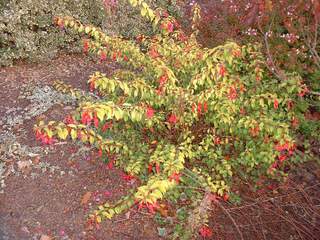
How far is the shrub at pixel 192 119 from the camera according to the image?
3596 mm

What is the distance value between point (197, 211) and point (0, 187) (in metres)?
2.21

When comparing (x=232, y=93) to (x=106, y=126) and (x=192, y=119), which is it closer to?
(x=192, y=119)

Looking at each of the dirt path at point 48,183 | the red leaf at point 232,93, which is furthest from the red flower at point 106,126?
the red leaf at point 232,93

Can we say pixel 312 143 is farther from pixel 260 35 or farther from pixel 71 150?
pixel 71 150

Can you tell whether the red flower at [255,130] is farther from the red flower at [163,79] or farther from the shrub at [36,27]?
the shrub at [36,27]

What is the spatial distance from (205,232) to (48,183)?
1765mm

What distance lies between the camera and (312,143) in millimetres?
4738

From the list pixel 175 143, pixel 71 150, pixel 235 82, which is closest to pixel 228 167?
pixel 175 143

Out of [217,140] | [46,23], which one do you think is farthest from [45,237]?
[46,23]

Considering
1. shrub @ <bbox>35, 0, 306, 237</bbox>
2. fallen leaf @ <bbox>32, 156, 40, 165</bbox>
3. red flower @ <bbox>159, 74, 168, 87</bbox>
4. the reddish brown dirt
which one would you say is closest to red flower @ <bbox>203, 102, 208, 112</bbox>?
shrub @ <bbox>35, 0, 306, 237</bbox>

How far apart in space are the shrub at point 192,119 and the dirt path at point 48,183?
1.12 feet

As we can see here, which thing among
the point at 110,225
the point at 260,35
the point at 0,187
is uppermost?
the point at 260,35

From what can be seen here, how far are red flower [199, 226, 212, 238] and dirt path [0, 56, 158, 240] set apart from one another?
0.47 meters

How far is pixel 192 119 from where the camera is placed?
3.83 meters
